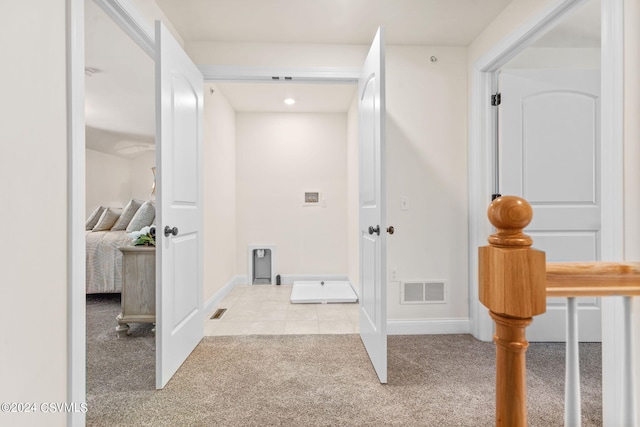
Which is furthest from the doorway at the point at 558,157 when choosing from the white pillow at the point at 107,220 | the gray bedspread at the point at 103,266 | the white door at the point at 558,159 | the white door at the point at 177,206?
the white pillow at the point at 107,220

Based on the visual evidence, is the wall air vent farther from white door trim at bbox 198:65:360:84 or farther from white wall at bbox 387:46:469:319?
white door trim at bbox 198:65:360:84

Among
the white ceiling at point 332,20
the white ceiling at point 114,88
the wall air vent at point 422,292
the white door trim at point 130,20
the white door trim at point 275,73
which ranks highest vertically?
the white ceiling at point 332,20

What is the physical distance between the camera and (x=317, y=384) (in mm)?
Result: 1870

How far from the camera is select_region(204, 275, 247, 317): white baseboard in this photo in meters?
3.21

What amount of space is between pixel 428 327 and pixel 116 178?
18.8ft

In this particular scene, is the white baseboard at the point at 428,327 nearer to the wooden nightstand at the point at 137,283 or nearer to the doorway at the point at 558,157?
the doorway at the point at 558,157

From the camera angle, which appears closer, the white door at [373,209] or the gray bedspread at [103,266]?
the white door at [373,209]

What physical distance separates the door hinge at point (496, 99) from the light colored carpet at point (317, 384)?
187 centimetres

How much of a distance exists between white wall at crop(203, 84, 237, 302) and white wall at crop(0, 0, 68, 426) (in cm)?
187

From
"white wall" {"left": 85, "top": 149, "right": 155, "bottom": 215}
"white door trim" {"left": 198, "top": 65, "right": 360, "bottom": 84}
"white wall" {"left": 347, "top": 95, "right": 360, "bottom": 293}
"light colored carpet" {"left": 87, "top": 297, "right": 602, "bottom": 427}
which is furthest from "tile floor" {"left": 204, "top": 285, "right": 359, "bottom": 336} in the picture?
"white wall" {"left": 85, "top": 149, "right": 155, "bottom": 215}

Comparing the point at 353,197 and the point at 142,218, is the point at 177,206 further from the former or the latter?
the point at 353,197

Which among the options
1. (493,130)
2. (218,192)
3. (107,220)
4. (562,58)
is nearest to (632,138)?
(493,130)

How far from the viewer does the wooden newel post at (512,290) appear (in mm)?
586

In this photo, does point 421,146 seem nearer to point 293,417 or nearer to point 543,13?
point 543,13
